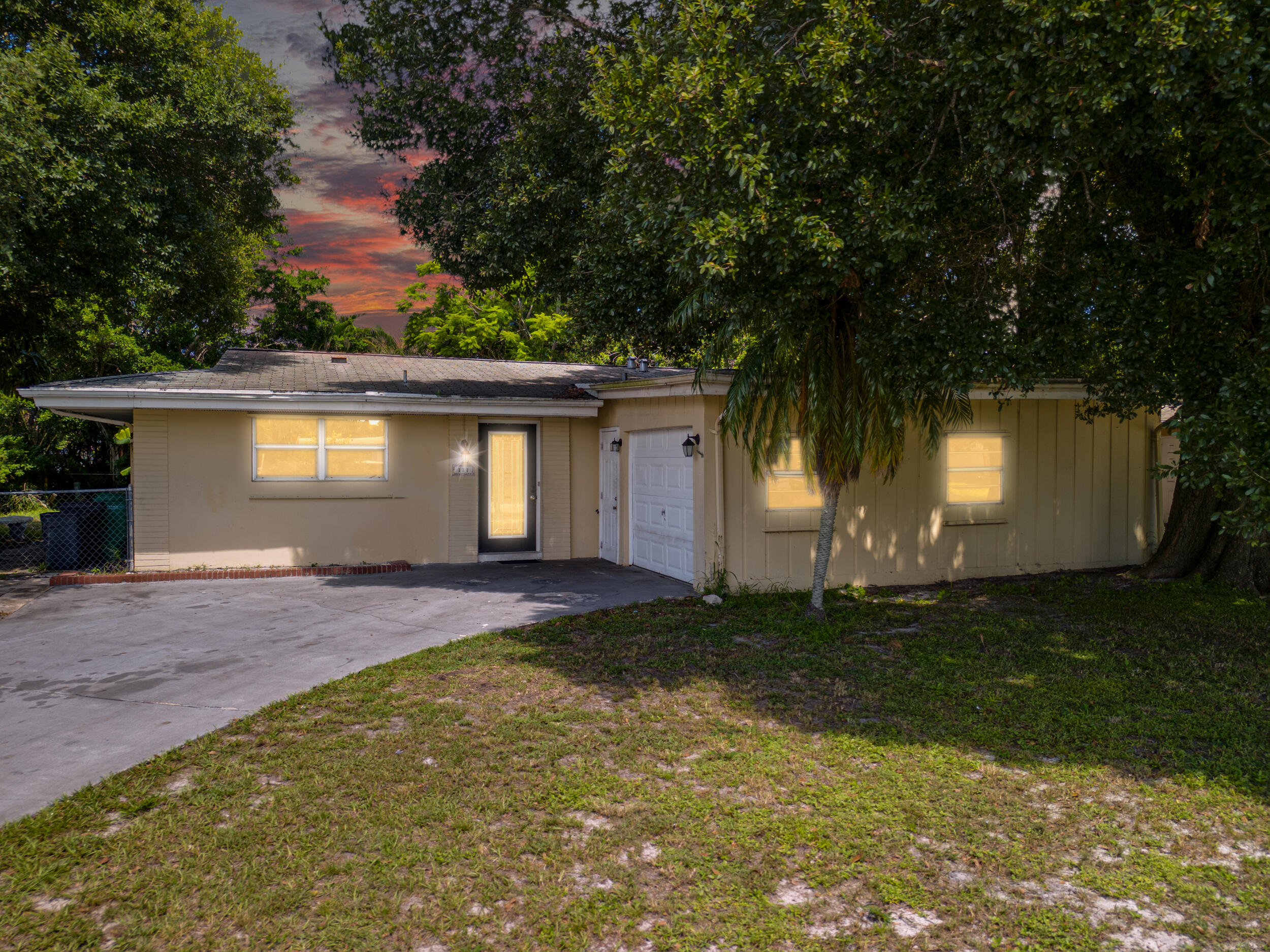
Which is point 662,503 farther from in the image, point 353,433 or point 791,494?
point 353,433

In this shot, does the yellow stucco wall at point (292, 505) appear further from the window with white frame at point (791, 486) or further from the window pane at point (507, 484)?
the window with white frame at point (791, 486)

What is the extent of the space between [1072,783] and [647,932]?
8.77 feet

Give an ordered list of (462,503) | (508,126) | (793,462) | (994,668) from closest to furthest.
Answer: (994,668), (793,462), (508,126), (462,503)

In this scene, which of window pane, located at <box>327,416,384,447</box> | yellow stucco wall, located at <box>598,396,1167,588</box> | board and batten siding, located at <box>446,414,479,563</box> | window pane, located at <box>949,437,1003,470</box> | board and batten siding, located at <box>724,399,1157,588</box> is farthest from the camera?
board and batten siding, located at <box>446,414,479,563</box>

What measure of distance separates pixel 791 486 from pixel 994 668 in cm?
383

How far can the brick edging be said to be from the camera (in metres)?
10.1

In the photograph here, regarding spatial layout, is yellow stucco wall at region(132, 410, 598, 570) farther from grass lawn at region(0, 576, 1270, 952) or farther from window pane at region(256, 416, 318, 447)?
grass lawn at region(0, 576, 1270, 952)

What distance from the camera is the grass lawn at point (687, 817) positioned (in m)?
2.97

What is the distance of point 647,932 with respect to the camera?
9.63 feet

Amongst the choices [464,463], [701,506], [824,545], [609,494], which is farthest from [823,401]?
[464,463]

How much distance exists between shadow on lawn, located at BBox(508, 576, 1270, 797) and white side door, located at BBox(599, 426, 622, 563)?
11.4ft

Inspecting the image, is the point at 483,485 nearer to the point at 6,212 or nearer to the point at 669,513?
the point at 669,513

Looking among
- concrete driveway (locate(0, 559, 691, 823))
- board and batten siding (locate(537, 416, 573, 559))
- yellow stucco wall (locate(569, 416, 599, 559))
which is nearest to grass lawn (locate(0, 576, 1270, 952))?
concrete driveway (locate(0, 559, 691, 823))

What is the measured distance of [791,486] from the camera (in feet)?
32.2
